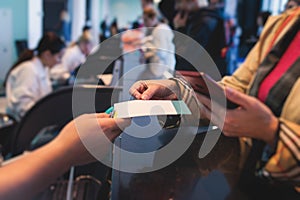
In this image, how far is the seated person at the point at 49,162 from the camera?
0.92 feet

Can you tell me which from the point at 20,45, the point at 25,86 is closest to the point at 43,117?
the point at 25,86

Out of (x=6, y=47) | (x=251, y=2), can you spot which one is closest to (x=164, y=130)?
(x=6, y=47)

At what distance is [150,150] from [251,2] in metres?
6.60

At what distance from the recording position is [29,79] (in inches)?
78.7

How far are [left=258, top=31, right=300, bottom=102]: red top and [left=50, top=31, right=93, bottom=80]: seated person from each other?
1977 millimetres

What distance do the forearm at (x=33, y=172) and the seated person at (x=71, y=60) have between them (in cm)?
212

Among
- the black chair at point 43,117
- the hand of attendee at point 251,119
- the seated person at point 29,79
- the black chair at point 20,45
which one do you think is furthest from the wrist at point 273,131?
the black chair at point 20,45

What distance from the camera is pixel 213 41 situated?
2.06 feet

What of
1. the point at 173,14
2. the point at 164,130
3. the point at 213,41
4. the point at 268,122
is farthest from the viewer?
the point at 173,14

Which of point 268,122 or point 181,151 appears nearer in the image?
point 181,151

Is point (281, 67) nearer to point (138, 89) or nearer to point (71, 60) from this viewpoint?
point (138, 89)

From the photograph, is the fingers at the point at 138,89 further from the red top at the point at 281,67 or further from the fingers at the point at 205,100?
the red top at the point at 281,67

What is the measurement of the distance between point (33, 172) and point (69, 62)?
2.68 meters

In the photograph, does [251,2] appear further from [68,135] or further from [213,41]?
[68,135]
